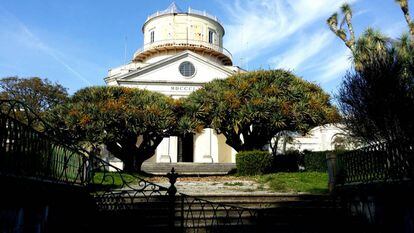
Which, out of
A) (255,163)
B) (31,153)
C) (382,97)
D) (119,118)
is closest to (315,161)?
(255,163)

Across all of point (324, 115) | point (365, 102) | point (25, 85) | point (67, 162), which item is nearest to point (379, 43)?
point (324, 115)

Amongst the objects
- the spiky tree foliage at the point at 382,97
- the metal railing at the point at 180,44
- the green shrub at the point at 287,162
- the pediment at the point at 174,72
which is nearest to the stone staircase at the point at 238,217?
the spiky tree foliage at the point at 382,97

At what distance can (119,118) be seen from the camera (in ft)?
57.3

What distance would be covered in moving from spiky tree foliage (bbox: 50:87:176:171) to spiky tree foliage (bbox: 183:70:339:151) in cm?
169

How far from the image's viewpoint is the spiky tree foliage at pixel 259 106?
56.2 feet

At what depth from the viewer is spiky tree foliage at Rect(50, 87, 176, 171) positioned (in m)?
17.2

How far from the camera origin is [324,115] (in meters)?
17.4

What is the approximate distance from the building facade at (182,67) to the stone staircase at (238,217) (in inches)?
755

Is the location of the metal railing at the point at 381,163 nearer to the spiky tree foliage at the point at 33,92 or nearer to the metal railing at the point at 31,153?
the metal railing at the point at 31,153

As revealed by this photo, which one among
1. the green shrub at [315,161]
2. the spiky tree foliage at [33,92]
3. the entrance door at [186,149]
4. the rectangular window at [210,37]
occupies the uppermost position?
the rectangular window at [210,37]

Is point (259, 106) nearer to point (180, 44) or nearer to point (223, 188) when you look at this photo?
point (223, 188)

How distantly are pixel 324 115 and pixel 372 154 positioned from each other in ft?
34.6

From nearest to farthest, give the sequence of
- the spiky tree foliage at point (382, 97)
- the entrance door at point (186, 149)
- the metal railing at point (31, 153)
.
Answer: the metal railing at point (31, 153), the spiky tree foliage at point (382, 97), the entrance door at point (186, 149)

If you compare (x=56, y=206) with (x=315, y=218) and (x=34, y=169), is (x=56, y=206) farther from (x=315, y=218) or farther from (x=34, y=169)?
(x=315, y=218)
